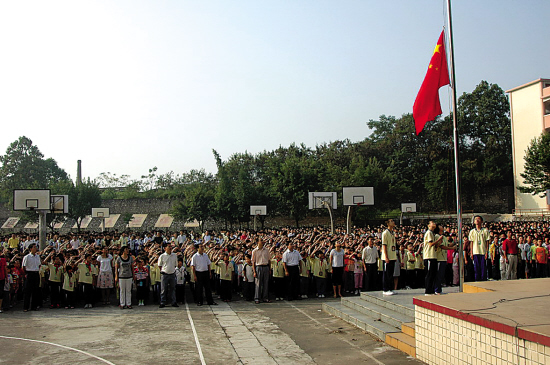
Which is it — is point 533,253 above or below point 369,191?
below

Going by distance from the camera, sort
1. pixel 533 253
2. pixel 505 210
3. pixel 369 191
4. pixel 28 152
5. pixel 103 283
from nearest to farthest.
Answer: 1. pixel 103 283
2. pixel 533 253
3. pixel 369 191
4. pixel 505 210
5. pixel 28 152

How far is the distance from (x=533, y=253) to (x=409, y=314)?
33.0 feet

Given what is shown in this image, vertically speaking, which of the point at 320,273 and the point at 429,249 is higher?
the point at 429,249

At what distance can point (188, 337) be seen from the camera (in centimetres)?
887

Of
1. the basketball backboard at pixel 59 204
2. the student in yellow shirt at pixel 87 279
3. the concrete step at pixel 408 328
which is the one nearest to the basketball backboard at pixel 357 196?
the student in yellow shirt at pixel 87 279

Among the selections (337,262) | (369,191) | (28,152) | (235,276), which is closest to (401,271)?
(337,262)

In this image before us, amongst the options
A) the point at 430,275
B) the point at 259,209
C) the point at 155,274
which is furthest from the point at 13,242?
the point at 430,275

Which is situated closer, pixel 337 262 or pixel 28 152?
pixel 337 262

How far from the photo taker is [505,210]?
182ft

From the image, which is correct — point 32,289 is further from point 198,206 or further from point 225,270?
point 198,206

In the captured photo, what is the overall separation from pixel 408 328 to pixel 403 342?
288 millimetres

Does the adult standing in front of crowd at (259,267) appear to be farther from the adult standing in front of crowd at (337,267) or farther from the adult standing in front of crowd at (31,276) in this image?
the adult standing in front of crowd at (31,276)

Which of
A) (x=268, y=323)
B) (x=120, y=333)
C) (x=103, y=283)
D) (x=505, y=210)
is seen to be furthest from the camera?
(x=505, y=210)

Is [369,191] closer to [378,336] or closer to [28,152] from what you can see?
[378,336]
